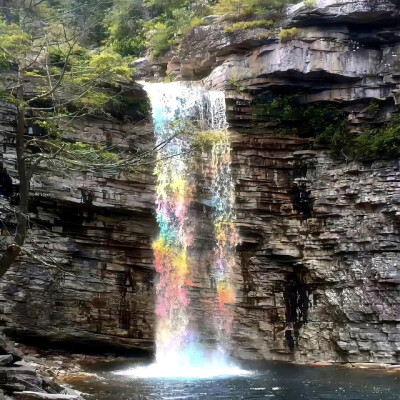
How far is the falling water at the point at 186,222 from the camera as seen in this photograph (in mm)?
16281

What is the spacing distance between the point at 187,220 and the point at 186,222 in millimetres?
80

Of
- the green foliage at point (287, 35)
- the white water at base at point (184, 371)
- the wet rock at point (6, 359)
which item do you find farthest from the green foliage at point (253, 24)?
the wet rock at point (6, 359)

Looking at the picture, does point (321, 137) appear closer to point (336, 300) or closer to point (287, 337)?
point (336, 300)

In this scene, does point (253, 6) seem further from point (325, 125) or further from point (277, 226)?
point (277, 226)

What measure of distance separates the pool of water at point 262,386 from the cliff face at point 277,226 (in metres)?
1.89

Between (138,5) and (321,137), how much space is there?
1382 centimetres

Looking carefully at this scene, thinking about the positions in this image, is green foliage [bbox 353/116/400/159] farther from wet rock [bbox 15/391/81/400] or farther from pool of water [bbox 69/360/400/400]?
wet rock [bbox 15/391/81/400]

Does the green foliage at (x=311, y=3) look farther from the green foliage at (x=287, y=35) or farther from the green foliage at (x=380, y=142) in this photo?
the green foliage at (x=380, y=142)

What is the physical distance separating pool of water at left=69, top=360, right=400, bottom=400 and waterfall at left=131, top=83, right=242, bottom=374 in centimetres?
226

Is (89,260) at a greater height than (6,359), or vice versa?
(89,260)

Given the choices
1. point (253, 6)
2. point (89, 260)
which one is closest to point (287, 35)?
point (253, 6)

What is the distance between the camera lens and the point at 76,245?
631 inches

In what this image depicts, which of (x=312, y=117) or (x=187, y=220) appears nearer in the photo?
(x=187, y=220)

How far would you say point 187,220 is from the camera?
17.3 metres
